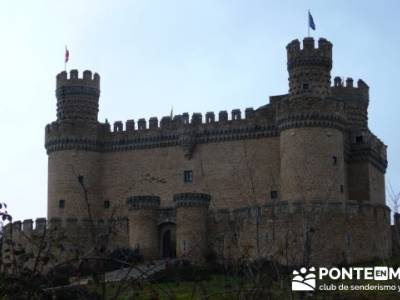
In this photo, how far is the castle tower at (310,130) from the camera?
4812 centimetres

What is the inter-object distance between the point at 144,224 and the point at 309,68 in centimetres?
1250

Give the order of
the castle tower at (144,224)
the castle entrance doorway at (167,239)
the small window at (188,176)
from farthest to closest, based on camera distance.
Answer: the small window at (188,176) → the castle entrance doorway at (167,239) → the castle tower at (144,224)

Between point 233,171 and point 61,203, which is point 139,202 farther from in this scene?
point 61,203

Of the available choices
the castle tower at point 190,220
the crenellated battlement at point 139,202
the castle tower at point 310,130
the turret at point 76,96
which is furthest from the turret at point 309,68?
the turret at point 76,96

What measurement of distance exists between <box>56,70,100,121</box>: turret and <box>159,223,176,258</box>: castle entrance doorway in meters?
10.1

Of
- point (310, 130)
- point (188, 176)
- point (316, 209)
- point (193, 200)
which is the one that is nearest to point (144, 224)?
point (193, 200)

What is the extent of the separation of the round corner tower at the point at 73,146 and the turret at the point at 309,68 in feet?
42.4

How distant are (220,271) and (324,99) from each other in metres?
13.8

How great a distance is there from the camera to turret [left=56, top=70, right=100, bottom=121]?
5606cm

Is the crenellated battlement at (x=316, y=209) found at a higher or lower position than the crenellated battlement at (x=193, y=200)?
lower

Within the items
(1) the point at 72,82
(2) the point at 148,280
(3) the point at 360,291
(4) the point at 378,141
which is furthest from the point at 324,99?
(2) the point at 148,280

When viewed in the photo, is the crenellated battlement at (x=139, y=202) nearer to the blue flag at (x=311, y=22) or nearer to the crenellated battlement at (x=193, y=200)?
the crenellated battlement at (x=193, y=200)

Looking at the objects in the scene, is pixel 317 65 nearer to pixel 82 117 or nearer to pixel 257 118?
pixel 257 118

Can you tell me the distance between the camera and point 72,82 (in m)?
56.1
